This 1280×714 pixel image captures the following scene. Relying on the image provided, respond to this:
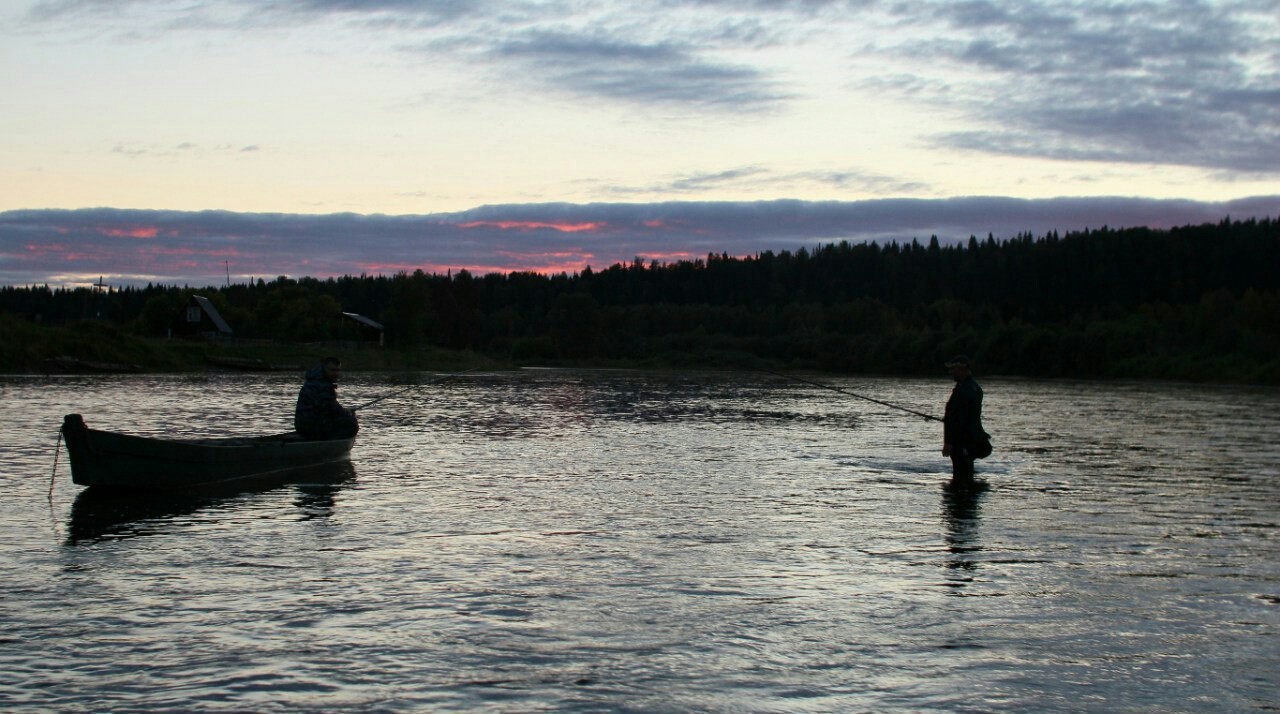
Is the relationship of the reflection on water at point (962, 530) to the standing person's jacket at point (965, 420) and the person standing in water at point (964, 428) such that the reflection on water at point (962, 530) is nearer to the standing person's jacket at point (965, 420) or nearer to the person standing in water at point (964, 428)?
the person standing in water at point (964, 428)

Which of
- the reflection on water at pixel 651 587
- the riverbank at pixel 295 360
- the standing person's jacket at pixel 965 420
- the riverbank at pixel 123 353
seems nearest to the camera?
the reflection on water at pixel 651 587

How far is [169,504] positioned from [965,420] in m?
11.8

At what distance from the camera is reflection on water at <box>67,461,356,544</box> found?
1359 centimetres

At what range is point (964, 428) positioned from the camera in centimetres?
1823

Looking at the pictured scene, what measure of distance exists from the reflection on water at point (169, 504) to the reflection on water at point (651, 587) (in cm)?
9

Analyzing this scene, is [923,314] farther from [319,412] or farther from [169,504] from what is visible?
[169,504]

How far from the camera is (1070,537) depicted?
13.7 m

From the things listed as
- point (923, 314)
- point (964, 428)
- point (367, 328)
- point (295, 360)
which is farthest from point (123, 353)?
point (923, 314)

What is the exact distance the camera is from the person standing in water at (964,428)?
58.2 ft

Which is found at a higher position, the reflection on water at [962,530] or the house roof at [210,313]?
the house roof at [210,313]

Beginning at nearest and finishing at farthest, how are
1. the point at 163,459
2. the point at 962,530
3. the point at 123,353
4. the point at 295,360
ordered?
the point at 962,530 → the point at 163,459 → the point at 123,353 → the point at 295,360

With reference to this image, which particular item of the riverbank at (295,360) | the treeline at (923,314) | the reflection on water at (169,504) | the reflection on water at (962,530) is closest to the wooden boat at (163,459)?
the reflection on water at (169,504)

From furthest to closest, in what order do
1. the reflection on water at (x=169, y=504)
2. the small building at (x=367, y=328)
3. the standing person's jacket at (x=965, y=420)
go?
1. the small building at (x=367, y=328)
2. the standing person's jacket at (x=965, y=420)
3. the reflection on water at (x=169, y=504)

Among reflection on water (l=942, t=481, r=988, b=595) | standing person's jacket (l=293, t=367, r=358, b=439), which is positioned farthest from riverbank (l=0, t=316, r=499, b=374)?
reflection on water (l=942, t=481, r=988, b=595)
